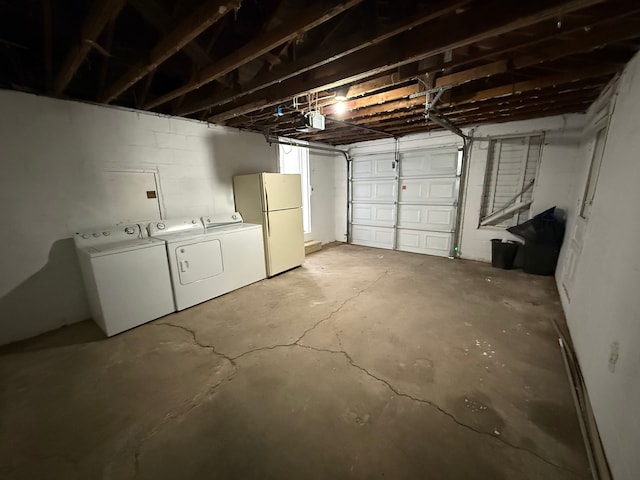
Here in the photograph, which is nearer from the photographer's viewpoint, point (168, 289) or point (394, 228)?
point (168, 289)

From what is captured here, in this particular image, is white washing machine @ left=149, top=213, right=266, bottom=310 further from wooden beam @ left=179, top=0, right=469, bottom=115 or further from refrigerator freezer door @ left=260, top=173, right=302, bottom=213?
wooden beam @ left=179, top=0, right=469, bottom=115

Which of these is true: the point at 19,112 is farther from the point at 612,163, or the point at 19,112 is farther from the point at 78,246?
the point at 612,163

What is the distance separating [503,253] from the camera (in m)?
4.20

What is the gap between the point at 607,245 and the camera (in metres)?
1.81

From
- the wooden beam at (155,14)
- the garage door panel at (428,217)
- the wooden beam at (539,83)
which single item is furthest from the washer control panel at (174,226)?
the garage door panel at (428,217)

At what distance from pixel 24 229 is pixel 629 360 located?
183 inches

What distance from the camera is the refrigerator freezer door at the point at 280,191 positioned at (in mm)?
3844

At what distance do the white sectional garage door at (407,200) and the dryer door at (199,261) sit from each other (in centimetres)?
377

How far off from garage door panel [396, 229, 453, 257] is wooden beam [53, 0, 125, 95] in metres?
5.25

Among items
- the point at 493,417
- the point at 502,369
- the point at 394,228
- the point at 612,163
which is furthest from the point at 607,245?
the point at 394,228

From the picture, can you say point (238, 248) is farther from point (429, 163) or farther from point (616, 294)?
point (429, 163)

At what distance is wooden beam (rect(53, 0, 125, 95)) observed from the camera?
55.9 inches

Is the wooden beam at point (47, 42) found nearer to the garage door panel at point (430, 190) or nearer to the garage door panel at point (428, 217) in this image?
the garage door panel at point (430, 190)

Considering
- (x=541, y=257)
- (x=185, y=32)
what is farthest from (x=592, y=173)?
(x=185, y=32)
